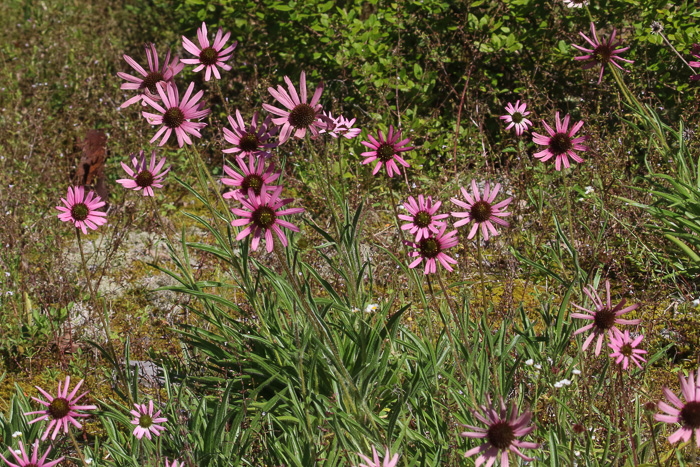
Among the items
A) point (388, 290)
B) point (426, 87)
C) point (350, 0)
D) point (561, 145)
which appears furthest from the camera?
point (350, 0)

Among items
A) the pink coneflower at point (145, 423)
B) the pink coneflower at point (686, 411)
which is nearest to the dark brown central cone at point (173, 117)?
the pink coneflower at point (145, 423)

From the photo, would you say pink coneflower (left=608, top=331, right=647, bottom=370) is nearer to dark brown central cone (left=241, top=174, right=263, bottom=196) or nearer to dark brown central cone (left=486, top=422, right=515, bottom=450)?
dark brown central cone (left=486, top=422, right=515, bottom=450)

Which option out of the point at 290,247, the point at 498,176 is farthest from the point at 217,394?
the point at 498,176

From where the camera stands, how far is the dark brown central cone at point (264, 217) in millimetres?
1558

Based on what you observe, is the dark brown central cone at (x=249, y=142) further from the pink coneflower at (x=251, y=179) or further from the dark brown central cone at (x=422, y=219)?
the dark brown central cone at (x=422, y=219)

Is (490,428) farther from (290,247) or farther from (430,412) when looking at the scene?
(290,247)

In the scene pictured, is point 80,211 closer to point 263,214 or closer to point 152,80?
point 152,80

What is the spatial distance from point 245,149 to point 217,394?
1.01 meters

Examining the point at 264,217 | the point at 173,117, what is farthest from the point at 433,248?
the point at 173,117

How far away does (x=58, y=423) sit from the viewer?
182 centimetres

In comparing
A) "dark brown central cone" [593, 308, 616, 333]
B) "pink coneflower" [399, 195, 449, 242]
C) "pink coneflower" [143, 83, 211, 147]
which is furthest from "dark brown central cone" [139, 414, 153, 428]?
"dark brown central cone" [593, 308, 616, 333]

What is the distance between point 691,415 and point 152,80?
5.66 feet

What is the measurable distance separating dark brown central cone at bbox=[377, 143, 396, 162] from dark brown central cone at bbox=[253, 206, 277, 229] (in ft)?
1.79

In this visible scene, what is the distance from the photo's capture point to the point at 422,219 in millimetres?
1851
